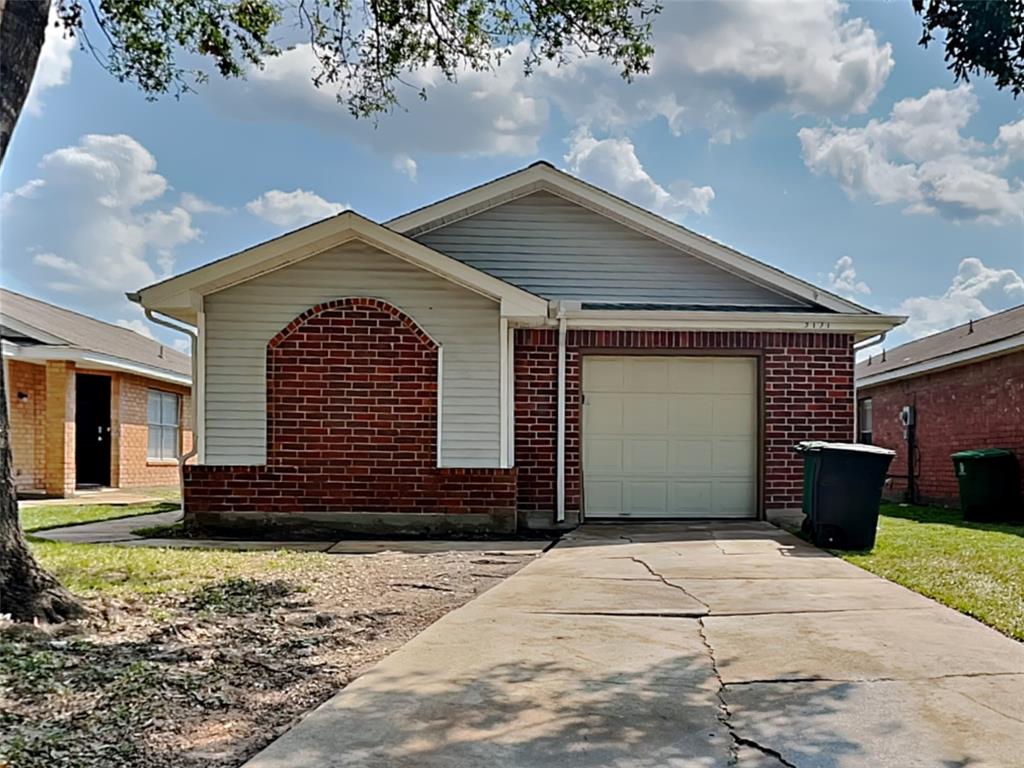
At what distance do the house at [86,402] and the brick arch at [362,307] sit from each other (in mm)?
7072

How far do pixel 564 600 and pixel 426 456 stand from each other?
160 inches

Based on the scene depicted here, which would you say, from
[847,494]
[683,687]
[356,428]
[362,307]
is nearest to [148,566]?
[356,428]

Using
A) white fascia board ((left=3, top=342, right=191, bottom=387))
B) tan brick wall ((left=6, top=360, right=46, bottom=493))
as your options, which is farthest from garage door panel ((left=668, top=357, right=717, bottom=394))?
tan brick wall ((left=6, top=360, right=46, bottom=493))

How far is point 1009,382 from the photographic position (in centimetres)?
1370

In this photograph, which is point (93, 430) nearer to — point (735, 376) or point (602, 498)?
point (602, 498)

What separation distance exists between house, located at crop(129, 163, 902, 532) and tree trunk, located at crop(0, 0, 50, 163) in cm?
391

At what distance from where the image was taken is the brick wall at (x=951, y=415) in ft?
44.8

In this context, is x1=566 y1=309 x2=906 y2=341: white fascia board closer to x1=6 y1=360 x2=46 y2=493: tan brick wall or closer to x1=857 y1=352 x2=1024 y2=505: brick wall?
x1=857 y1=352 x2=1024 y2=505: brick wall

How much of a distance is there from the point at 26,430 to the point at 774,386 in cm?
1358

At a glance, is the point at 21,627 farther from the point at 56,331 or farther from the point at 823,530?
the point at 56,331

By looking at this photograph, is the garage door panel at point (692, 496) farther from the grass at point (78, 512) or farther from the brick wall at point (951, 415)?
the grass at point (78, 512)

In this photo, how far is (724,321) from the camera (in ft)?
34.2

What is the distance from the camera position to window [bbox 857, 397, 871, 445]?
1953 centimetres

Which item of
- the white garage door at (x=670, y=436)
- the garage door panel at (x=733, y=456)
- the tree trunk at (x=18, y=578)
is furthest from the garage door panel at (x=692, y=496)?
the tree trunk at (x=18, y=578)
